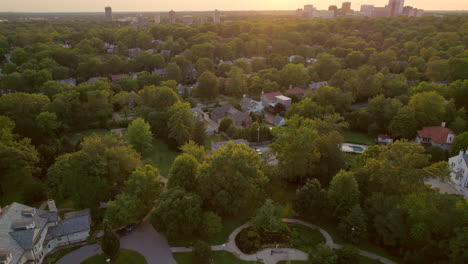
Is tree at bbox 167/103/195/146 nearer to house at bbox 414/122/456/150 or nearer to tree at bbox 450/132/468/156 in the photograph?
house at bbox 414/122/456/150

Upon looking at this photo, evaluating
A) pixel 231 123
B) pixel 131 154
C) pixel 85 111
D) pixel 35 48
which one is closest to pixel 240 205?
pixel 131 154

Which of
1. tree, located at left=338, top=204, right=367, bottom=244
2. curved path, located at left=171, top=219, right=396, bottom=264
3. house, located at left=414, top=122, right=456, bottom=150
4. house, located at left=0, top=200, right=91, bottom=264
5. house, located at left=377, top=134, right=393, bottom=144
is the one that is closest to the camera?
house, located at left=0, top=200, right=91, bottom=264

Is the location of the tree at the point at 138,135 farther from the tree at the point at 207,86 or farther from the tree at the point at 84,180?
the tree at the point at 207,86

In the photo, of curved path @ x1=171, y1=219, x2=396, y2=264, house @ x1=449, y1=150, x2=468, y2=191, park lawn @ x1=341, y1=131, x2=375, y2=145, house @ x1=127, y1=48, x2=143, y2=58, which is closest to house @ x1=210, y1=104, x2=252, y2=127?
park lawn @ x1=341, y1=131, x2=375, y2=145

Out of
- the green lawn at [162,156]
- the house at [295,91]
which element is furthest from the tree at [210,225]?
the house at [295,91]

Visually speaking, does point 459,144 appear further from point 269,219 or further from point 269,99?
point 269,99

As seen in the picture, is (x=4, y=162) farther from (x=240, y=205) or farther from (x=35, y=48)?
(x=35, y=48)
